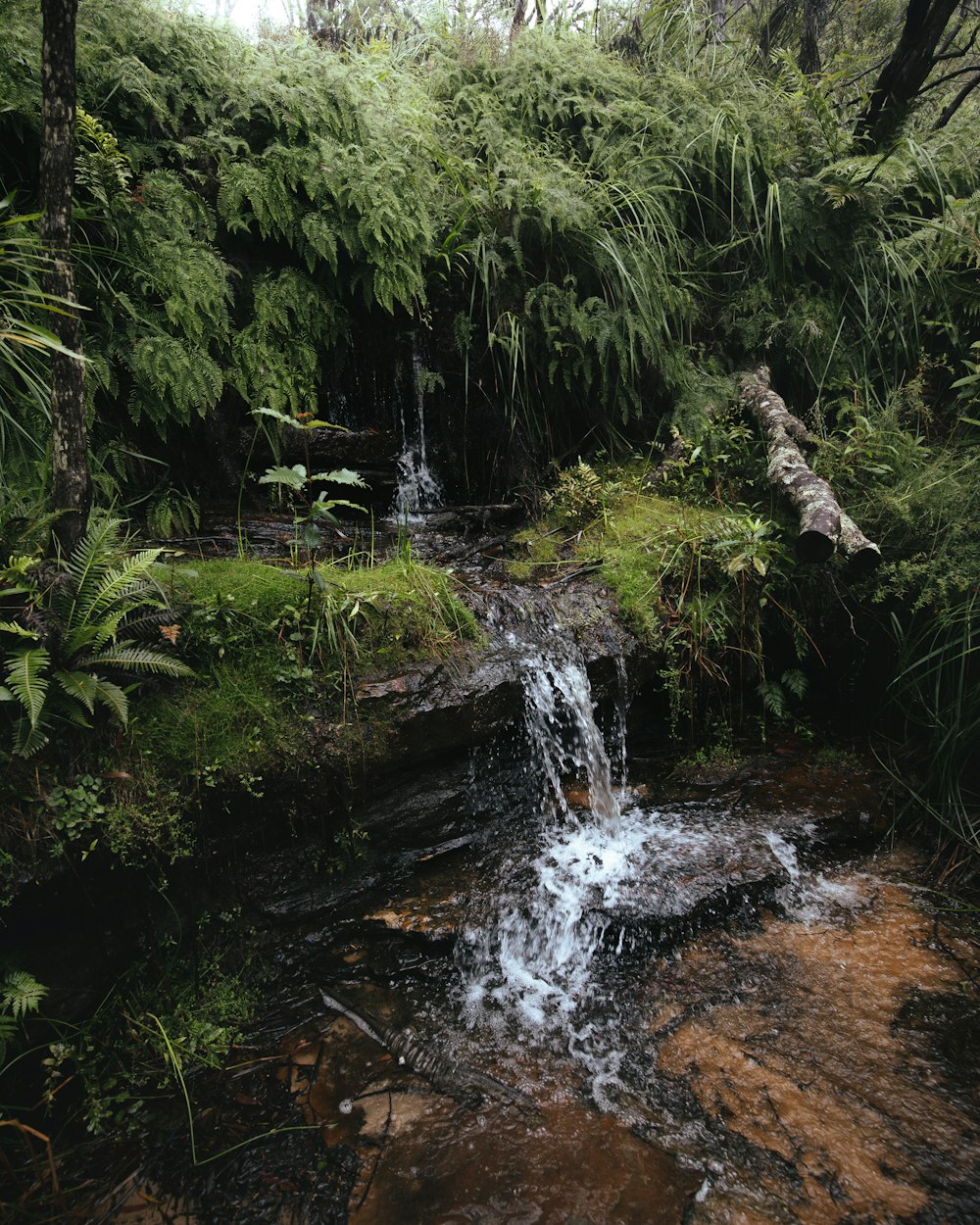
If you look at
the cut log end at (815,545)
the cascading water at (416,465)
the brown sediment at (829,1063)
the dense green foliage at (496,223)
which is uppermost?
the dense green foliage at (496,223)

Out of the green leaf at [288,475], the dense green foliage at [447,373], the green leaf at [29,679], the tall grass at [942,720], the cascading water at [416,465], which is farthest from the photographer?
the cascading water at [416,465]

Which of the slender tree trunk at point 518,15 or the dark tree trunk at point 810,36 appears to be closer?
the dark tree trunk at point 810,36

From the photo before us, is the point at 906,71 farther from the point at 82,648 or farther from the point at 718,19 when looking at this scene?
the point at 82,648

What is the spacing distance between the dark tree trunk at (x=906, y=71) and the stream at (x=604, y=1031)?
5522 millimetres

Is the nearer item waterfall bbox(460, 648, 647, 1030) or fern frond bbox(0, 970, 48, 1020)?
fern frond bbox(0, 970, 48, 1020)

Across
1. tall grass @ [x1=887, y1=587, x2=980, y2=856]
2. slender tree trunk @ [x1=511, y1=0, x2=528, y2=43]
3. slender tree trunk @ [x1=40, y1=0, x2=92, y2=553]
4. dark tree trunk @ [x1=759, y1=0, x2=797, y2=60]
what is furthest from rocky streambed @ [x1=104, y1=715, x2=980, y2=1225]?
dark tree trunk @ [x1=759, y1=0, x2=797, y2=60]

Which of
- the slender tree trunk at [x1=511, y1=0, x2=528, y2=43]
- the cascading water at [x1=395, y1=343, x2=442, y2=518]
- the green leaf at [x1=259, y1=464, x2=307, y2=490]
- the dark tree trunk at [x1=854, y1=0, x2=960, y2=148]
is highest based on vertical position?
the slender tree trunk at [x1=511, y1=0, x2=528, y2=43]

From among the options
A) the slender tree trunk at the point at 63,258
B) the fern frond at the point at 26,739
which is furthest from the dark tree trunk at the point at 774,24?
the fern frond at the point at 26,739

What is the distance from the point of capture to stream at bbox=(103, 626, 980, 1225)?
1975 mm

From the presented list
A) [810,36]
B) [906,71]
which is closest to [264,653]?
[906,71]

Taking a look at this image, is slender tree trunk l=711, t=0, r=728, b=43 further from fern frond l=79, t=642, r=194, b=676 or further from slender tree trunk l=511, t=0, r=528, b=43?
fern frond l=79, t=642, r=194, b=676

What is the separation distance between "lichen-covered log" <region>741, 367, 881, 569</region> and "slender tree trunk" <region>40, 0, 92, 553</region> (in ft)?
11.7

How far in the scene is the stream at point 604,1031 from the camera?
1.97 m

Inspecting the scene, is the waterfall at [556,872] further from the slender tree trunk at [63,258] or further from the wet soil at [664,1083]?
the slender tree trunk at [63,258]
